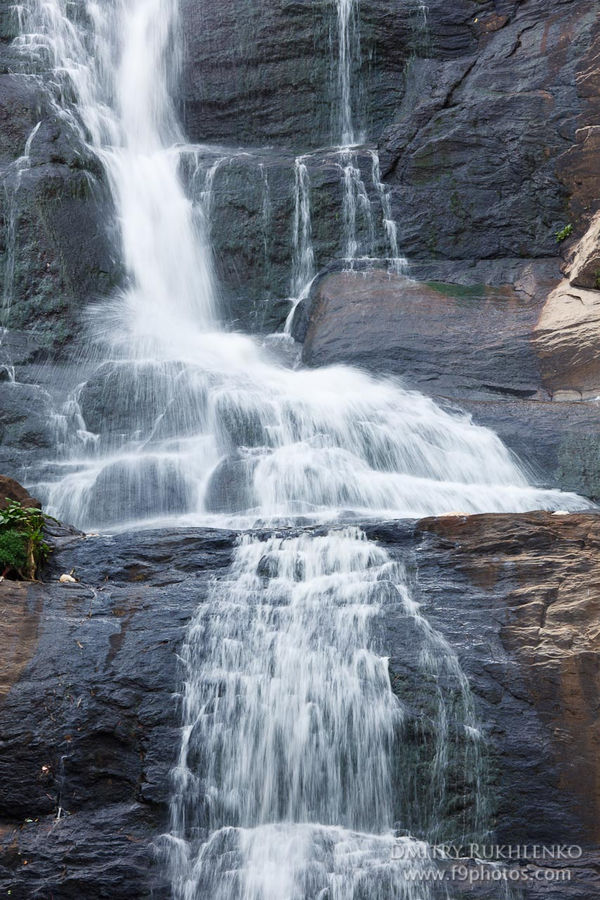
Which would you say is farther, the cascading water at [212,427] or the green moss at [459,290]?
the green moss at [459,290]

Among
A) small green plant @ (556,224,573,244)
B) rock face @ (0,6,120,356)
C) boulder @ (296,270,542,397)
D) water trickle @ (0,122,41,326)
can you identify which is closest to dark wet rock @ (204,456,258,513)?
boulder @ (296,270,542,397)

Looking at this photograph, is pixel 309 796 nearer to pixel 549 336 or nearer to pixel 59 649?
pixel 59 649

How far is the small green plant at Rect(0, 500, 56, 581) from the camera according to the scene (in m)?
7.96

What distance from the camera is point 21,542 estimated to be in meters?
8.06

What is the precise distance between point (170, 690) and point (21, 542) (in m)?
1.97

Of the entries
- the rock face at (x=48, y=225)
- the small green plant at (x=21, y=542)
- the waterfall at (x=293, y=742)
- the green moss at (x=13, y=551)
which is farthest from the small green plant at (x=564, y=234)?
the green moss at (x=13, y=551)

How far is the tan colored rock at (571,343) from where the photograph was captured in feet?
43.2

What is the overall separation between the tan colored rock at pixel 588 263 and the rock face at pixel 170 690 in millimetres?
7364

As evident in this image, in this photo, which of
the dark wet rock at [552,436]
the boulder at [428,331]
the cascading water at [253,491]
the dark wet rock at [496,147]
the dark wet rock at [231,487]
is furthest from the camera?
the dark wet rock at [496,147]

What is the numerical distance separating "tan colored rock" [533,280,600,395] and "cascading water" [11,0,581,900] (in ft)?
6.47

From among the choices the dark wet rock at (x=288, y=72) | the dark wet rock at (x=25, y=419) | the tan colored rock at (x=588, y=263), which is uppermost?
the dark wet rock at (x=288, y=72)

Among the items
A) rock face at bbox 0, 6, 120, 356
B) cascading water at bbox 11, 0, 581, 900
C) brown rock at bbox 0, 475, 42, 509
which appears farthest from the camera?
rock face at bbox 0, 6, 120, 356

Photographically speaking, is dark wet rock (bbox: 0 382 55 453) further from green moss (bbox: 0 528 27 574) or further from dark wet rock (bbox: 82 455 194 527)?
green moss (bbox: 0 528 27 574)

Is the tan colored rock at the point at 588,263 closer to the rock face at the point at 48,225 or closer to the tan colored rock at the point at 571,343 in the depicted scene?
the tan colored rock at the point at 571,343
